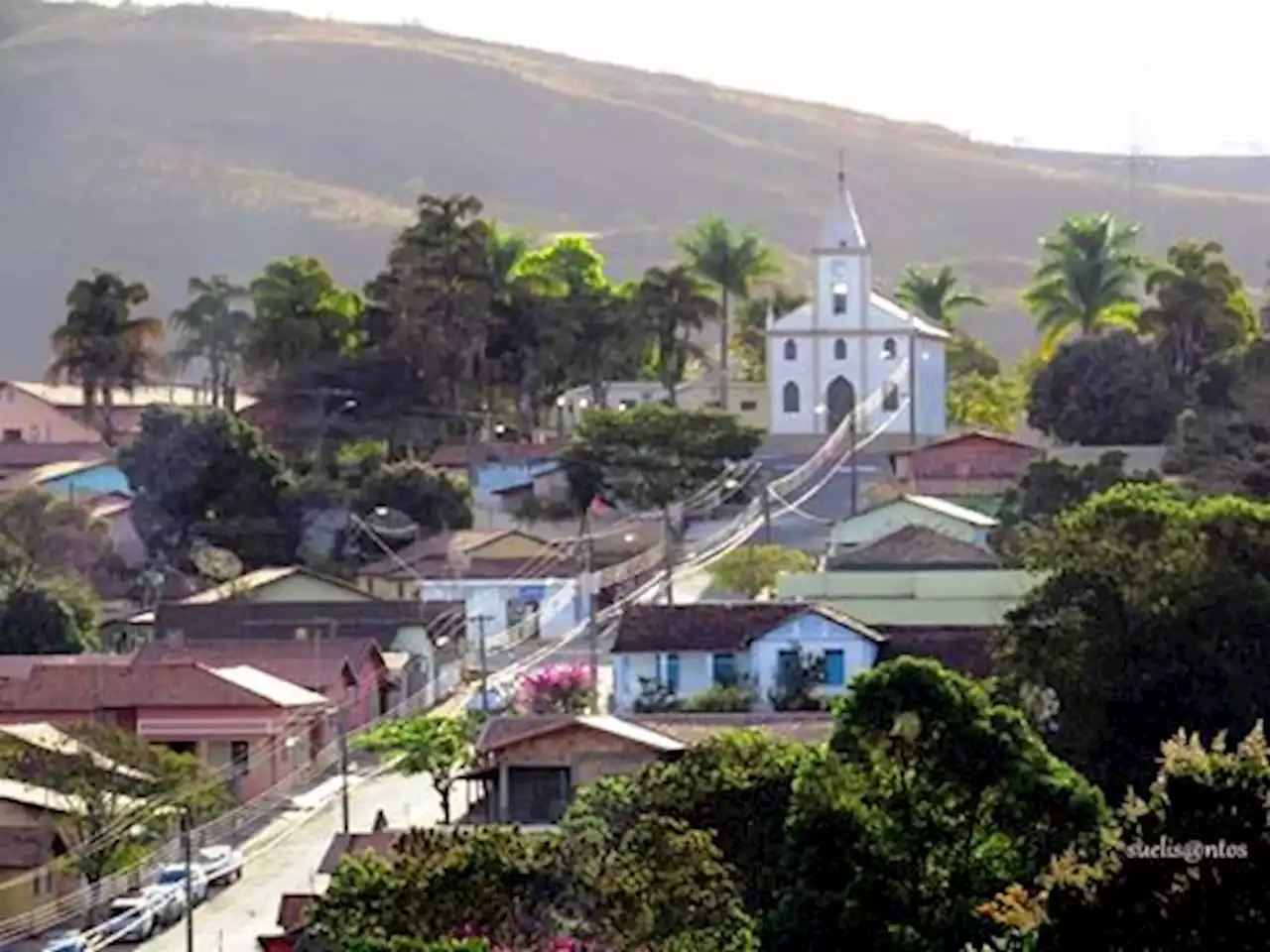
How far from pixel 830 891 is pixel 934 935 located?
0.96m

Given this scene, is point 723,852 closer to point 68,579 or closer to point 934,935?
point 934,935

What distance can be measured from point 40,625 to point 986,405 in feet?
84.8

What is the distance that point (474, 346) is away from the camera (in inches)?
2530

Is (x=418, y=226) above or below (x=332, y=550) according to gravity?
above

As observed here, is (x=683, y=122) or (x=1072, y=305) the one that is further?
(x=683, y=122)

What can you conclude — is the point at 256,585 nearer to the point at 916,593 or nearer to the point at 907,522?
the point at 907,522

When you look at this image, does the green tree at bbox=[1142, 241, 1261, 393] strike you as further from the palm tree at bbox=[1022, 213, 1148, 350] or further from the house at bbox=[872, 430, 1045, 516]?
the palm tree at bbox=[1022, 213, 1148, 350]

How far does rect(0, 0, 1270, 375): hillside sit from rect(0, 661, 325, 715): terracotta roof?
103 meters

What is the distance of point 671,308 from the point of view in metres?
66.8

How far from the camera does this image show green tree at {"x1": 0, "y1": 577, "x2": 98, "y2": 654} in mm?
49781

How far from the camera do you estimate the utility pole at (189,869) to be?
30953 mm

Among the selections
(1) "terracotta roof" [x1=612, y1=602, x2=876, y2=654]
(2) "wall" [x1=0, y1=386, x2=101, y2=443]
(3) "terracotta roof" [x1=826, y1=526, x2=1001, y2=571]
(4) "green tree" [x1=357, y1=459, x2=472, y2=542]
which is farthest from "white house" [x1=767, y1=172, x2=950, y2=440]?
(1) "terracotta roof" [x1=612, y1=602, x2=876, y2=654]

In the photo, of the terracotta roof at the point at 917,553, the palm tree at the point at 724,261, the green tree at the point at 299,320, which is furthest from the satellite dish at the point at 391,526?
the palm tree at the point at 724,261

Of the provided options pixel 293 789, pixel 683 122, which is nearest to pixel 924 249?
pixel 683 122
